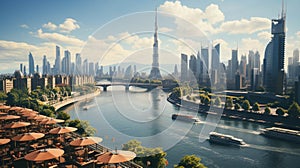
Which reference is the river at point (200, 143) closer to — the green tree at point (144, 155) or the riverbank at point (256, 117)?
the green tree at point (144, 155)

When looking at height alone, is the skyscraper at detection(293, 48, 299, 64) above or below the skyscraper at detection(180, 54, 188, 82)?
above

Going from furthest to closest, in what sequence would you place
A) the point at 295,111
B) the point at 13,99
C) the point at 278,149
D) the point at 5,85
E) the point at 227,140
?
1. the point at 5,85
2. the point at 13,99
3. the point at 295,111
4. the point at 227,140
5. the point at 278,149

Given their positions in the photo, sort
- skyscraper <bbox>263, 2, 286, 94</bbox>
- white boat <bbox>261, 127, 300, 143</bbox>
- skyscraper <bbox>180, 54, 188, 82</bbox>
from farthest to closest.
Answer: skyscraper <bbox>263, 2, 286, 94</bbox>, white boat <bbox>261, 127, 300, 143</bbox>, skyscraper <bbox>180, 54, 188, 82</bbox>

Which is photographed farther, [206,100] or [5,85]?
[5,85]

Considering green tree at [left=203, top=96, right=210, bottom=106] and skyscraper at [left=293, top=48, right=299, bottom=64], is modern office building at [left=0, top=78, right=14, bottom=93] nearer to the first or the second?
green tree at [left=203, top=96, right=210, bottom=106]

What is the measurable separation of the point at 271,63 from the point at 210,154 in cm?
1652

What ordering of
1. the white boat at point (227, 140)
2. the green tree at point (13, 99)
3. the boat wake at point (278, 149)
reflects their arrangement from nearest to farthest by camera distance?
the boat wake at point (278, 149), the white boat at point (227, 140), the green tree at point (13, 99)

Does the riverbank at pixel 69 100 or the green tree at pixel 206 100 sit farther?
the riverbank at pixel 69 100

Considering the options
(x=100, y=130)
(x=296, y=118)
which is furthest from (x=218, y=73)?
(x=100, y=130)

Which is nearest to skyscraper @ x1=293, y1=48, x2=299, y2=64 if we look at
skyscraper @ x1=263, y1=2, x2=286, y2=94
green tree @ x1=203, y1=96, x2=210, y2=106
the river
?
skyscraper @ x1=263, y1=2, x2=286, y2=94

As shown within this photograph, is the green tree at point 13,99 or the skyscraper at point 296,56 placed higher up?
the skyscraper at point 296,56

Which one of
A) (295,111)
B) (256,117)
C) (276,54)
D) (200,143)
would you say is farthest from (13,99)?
(276,54)

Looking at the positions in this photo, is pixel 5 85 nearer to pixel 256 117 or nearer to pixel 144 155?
pixel 144 155

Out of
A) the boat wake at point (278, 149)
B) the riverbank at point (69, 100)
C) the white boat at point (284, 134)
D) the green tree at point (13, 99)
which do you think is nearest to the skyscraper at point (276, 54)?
the white boat at point (284, 134)
